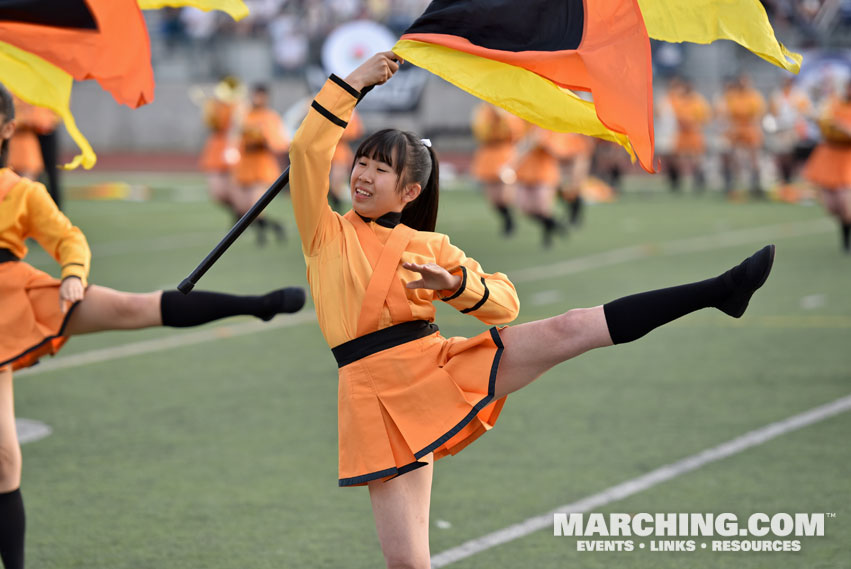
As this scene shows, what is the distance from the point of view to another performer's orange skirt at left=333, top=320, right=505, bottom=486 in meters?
3.42

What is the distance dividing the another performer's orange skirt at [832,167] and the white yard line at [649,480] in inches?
256

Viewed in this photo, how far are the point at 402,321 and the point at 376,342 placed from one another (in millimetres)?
97

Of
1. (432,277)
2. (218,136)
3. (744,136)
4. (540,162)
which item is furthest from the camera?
(744,136)

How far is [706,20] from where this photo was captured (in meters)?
4.18

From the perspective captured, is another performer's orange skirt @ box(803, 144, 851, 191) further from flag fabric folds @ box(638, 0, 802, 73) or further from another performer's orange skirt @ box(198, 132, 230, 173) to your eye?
flag fabric folds @ box(638, 0, 802, 73)

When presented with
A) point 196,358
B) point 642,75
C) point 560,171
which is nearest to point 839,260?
point 560,171

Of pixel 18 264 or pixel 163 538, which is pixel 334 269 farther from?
pixel 163 538

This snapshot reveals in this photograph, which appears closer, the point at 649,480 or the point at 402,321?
the point at 402,321

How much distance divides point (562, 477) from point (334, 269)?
241cm

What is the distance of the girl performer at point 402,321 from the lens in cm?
341

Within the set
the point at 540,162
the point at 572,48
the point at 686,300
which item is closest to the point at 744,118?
the point at 540,162

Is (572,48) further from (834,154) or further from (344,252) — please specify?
(834,154)

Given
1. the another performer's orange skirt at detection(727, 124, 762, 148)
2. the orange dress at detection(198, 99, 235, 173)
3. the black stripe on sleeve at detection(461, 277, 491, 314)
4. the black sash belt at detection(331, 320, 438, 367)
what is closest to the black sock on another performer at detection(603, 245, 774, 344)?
the black stripe on sleeve at detection(461, 277, 491, 314)

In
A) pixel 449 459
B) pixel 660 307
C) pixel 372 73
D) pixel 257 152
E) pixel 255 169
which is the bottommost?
pixel 449 459
